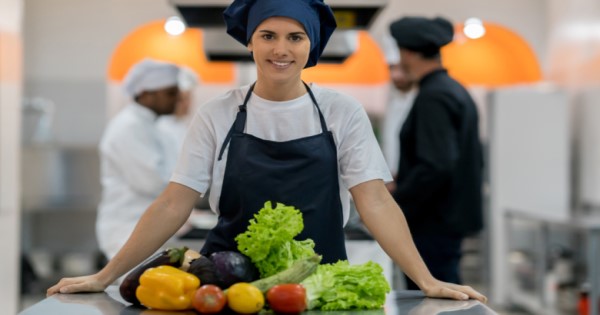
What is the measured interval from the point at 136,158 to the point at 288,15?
7.22 feet

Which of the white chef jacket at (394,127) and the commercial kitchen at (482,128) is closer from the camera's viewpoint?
the commercial kitchen at (482,128)

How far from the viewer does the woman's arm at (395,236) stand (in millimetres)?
2215

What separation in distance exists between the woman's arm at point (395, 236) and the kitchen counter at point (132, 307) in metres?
0.04

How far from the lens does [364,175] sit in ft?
7.88

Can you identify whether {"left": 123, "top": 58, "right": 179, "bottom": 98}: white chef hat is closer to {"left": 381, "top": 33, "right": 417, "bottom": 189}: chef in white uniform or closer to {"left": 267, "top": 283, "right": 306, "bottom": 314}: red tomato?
{"left": 267, "top": 283, "right": 306, "bottom": 314}: red tomato

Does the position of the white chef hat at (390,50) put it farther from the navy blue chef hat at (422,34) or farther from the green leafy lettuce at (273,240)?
the green leafy lettuce at (273,240)

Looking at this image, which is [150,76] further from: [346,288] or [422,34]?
[346,288]

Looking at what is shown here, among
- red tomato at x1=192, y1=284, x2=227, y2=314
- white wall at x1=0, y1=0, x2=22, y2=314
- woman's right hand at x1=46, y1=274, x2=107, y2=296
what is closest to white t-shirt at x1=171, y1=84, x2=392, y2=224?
woman's right hand at x1=46, y1=274, x2=107, y2=296

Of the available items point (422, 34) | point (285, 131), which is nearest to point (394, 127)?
point (422, 34)

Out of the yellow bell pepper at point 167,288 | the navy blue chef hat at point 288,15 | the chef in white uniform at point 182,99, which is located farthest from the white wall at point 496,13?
the yellow bell pepper at point 167,288

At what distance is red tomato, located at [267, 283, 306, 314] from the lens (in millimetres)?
1907

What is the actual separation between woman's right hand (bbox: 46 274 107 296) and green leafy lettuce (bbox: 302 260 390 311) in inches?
22.1

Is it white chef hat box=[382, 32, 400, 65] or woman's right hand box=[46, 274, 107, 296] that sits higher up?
white chef hat box=[382, 32, 400, 65]

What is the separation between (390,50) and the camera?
315 inches
